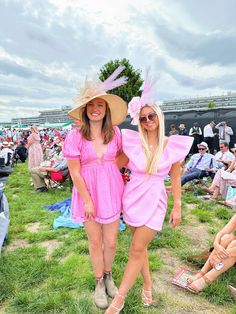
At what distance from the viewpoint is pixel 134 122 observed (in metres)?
2.19

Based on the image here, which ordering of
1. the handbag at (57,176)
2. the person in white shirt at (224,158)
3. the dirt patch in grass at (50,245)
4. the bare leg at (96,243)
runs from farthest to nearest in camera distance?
1. the handbag at (57,176)
2. the person in white shirt at (224,158)
3. the dirt patch in grass at (50,245)
4. the bare leg at (96,243)

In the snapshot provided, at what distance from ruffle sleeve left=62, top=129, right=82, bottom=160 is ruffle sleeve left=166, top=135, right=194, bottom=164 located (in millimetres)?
712

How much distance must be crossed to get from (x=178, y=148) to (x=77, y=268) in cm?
180

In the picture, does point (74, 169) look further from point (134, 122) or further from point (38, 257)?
point (38, 257)

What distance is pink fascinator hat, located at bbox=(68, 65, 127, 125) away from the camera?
7.14ft

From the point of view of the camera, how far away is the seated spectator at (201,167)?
6.75 metres

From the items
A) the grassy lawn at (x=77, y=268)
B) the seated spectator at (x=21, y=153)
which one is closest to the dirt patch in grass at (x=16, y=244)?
the grassy lawn at (x=77, y=268)

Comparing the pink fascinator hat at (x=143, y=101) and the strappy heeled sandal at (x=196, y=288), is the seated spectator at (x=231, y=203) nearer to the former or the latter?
the strappy heeled sandal at (x=196, y=288)

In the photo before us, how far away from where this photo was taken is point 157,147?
212cm

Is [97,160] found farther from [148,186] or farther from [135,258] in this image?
[135,258]

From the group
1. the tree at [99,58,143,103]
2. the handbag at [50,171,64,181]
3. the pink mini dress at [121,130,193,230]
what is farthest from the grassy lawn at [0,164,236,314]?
the tree at [99,58,143,103]

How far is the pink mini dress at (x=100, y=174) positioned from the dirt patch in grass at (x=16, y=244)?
1.89 metres

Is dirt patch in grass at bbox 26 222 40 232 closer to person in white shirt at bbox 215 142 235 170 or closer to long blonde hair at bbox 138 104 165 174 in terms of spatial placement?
long blonde hair at bbox 138 104 165 174

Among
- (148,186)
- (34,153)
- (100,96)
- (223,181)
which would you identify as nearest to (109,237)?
(148,186)
